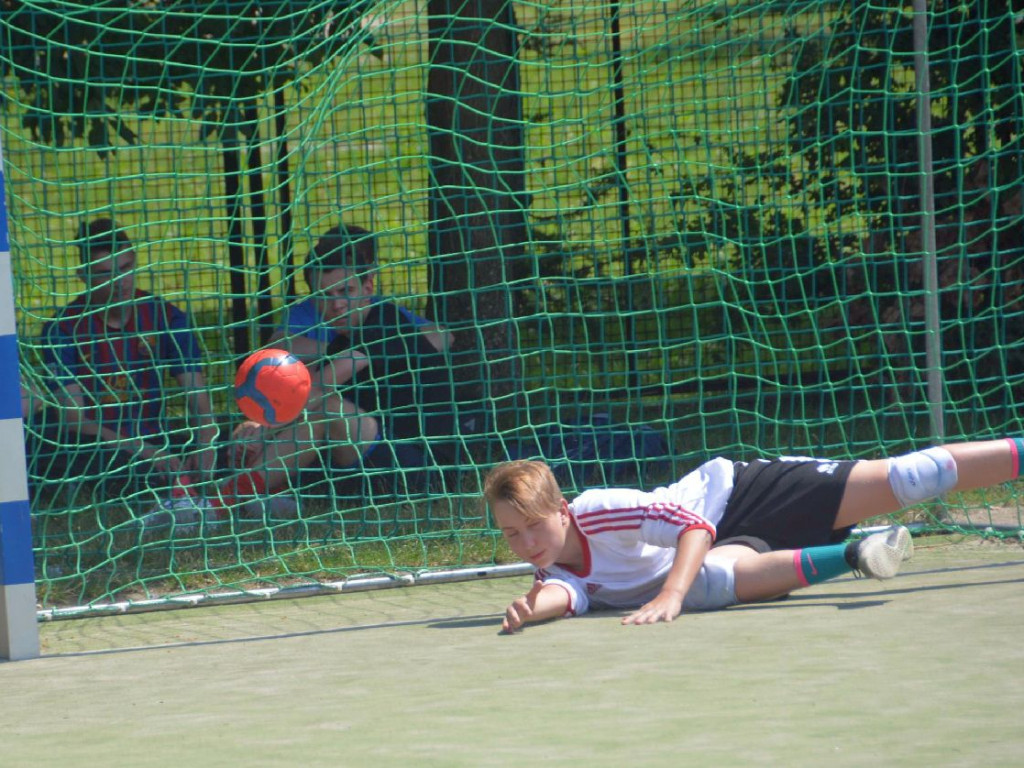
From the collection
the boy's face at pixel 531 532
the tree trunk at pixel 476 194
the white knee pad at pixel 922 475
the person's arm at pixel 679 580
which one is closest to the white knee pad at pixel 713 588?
the person's arm at pixel 679 580

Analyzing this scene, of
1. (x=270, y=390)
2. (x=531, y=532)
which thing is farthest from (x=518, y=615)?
(x=270, y=390)

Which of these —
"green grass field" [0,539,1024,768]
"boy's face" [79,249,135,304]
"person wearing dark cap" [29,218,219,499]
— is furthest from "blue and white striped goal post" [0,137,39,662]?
"boy's face" [79,249,135,304]

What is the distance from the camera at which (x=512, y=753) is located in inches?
86.9

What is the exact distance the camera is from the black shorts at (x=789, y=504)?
3.80 meters

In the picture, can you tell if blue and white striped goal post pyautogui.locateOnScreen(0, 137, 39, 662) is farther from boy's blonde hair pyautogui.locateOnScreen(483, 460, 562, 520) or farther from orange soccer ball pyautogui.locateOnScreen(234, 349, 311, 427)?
orange soccer ball pyautogui.locateOnScreen(234, 349, 311, 427)

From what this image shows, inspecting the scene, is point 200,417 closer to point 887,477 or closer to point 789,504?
point 789,504

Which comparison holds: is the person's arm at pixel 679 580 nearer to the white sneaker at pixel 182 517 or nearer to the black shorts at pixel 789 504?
the black shorts at pixel 789 504

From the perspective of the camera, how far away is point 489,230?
20.7 feet

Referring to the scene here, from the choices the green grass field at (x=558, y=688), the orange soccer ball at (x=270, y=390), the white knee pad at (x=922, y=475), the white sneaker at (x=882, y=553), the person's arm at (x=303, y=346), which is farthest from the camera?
the person's arm at (x=303, y=346)

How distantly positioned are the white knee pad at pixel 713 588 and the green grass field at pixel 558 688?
3.1 inches

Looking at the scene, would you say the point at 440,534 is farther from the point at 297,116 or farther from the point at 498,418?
the point at 297,116

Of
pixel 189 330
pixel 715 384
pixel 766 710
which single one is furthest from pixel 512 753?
pixel 715 384

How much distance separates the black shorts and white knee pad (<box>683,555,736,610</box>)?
276 millimetres

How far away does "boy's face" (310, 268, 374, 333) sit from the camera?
18.0 feet
